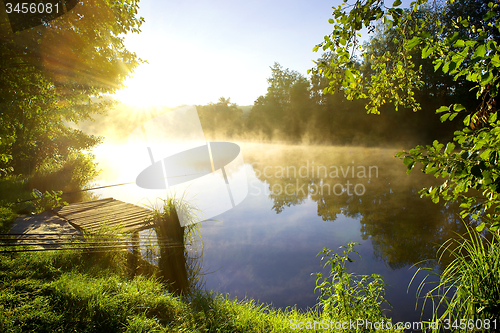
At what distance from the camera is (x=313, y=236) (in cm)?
447

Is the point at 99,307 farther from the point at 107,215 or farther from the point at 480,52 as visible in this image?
the point at 480,52

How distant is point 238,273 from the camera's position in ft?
11.4

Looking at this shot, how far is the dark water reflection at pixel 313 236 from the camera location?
10.3 feet

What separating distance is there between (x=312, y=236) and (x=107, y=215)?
12.7ft

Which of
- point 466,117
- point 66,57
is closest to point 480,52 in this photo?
point 466,117

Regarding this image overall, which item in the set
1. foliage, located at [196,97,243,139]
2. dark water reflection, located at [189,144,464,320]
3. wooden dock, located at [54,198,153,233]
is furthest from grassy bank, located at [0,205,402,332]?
foliage, located at [196,97,243,139]

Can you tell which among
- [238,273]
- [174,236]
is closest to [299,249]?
[238,273]

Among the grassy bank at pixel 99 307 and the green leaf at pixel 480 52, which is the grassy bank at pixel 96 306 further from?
the green leaf at pixel 480 52

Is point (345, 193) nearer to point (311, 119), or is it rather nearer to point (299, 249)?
point (299, 249)

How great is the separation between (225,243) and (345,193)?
15.0 feet

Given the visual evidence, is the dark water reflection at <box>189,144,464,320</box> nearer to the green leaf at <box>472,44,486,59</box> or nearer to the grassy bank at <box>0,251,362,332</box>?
the grassy bank at <box>0,251,362,332</box>

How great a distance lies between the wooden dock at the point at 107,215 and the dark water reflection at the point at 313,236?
4.03ft

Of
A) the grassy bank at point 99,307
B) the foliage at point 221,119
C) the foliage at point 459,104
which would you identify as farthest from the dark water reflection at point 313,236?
the foliage at point 221,119

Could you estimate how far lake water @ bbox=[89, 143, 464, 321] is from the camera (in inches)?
124
